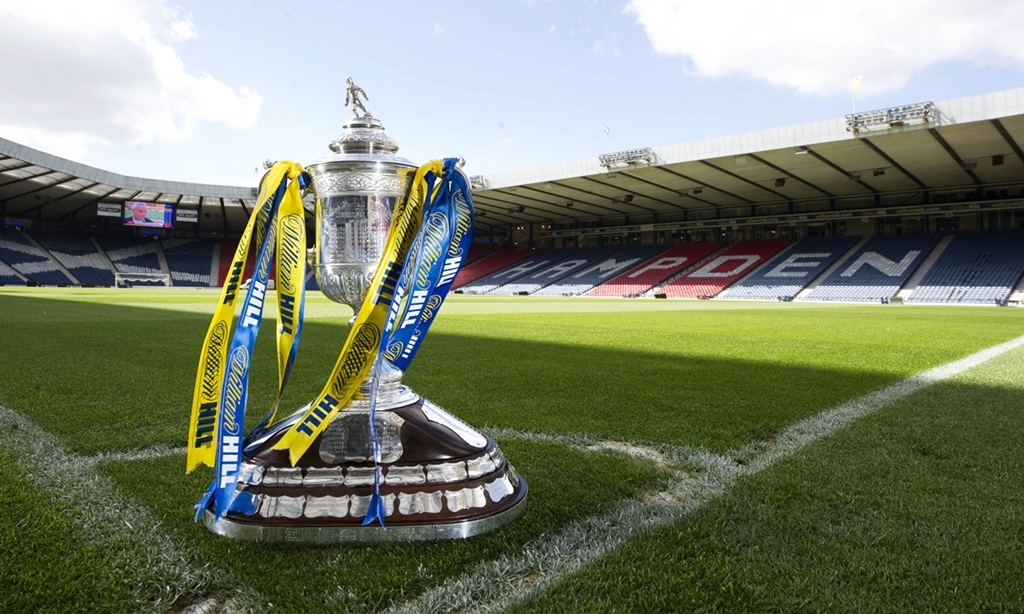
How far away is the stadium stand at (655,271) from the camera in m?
33.6

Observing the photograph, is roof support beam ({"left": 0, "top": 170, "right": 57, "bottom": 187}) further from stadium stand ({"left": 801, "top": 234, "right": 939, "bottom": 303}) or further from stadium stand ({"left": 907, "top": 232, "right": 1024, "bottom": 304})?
stadium stand ({"left": 907, "top": 232, "right": 1024, "bottom": 304})

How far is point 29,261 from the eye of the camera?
4044cm

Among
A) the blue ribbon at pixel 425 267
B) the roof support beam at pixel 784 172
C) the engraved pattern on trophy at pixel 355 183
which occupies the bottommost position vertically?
the blue ribbon at pixel 425 267

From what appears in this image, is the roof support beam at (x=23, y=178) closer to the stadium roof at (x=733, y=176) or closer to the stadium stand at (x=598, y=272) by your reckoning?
the stadium roof at (x=733, y=176)

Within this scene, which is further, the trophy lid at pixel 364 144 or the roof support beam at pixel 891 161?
the roof support beam at pixel 891 161

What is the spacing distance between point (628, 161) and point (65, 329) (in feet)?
67.3

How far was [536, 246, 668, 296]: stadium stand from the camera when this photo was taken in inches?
1404

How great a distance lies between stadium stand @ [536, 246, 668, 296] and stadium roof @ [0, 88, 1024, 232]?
2623mm

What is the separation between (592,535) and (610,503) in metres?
0.33

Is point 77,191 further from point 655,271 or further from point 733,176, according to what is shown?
point 733,176

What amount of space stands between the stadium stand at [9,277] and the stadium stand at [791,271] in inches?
1664

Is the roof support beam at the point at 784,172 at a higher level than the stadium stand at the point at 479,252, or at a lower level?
higher

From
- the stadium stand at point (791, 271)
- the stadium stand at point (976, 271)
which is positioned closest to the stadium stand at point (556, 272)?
the stadium stand at point (791, 271)

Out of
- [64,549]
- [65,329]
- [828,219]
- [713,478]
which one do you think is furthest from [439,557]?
[828,219]
